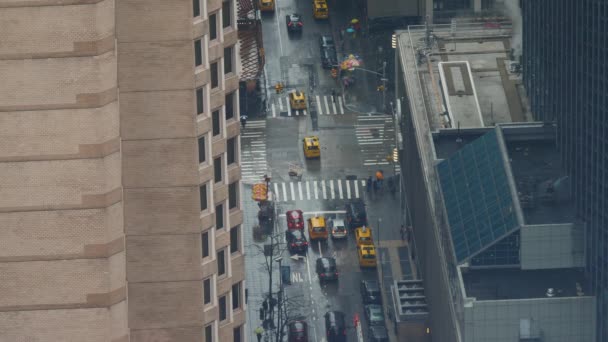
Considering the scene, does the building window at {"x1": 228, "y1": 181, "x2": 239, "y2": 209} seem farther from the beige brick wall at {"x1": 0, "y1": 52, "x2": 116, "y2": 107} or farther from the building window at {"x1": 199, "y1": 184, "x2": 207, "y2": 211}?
the beige brick wall at {"x1": 0, "y1": 52, "x2": 116, "y2": 107}

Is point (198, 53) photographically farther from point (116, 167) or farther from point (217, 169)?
point (116, 167)

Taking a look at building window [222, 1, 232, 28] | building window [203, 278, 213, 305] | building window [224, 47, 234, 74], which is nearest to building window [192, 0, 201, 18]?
building window [222, 1, 232, 28]

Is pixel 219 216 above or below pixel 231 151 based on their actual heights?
below

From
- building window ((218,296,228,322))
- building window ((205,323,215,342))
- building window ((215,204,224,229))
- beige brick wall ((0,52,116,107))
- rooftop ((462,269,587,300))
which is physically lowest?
rooftop ((462,269,587,300))

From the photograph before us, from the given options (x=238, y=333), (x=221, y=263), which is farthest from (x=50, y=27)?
(x=238, y=333)

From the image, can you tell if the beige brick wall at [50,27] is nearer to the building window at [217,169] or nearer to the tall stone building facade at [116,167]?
the tall stone building facade at [116,167]

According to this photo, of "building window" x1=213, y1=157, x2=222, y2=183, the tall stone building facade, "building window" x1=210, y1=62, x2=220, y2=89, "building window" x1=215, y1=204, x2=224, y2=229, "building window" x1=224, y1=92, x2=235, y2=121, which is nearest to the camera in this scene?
the tall stone building facade

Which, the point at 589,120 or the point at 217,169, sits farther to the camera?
the point at 589,120
